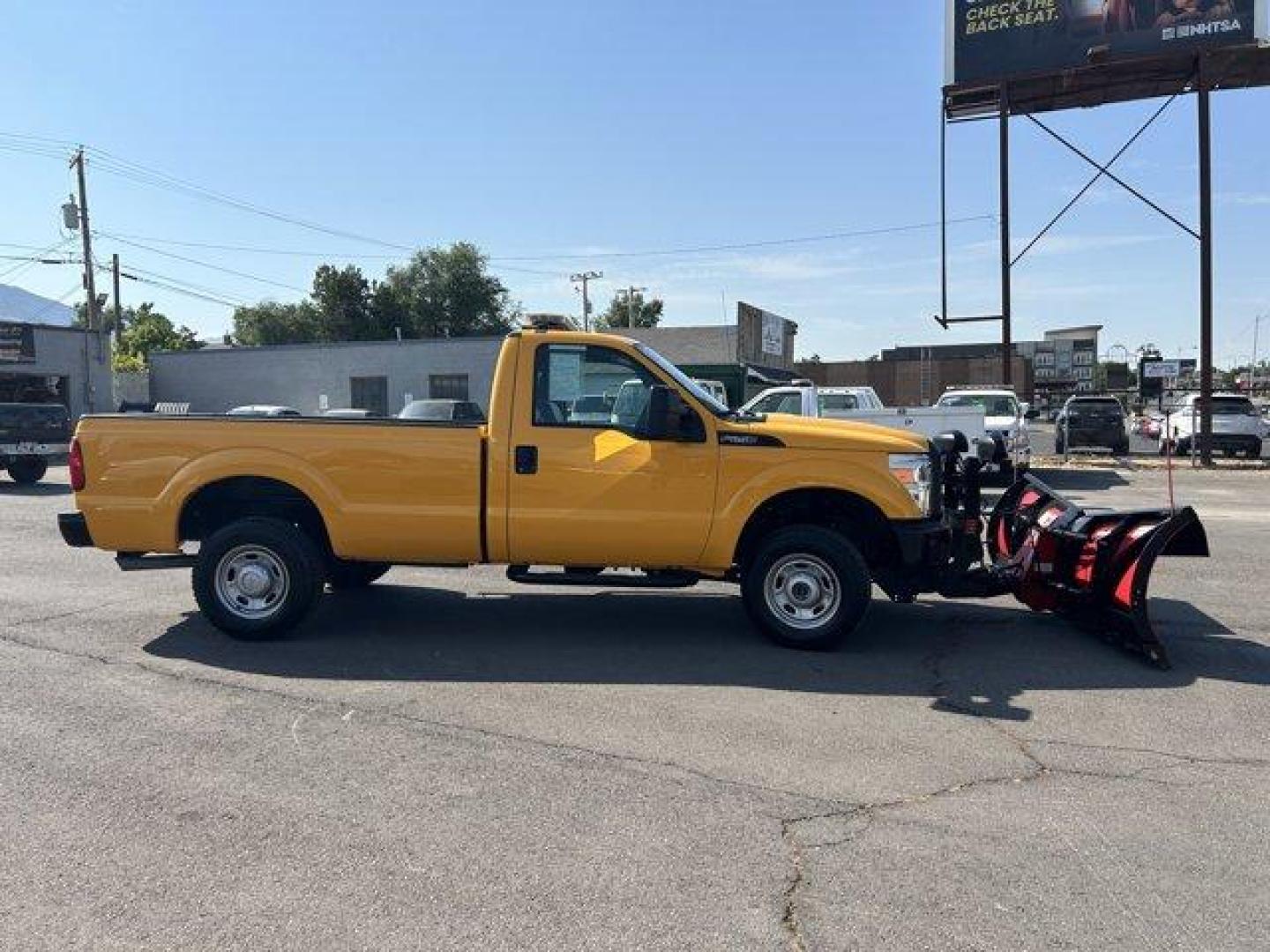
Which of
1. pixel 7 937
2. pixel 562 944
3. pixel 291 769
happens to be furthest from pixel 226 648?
pixel 562 944

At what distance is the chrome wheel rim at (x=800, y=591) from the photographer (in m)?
6.46

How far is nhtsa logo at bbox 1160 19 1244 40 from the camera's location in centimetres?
2178

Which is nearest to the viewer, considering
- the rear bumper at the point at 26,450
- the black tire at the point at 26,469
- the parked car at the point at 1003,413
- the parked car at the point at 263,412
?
the parked car at the point at 263,412

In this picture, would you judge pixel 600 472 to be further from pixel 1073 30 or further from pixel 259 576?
pixel 1073 30

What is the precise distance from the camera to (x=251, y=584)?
6.81 m

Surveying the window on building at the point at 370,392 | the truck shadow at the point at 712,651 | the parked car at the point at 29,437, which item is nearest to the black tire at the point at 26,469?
the parked car at the point at 29,437

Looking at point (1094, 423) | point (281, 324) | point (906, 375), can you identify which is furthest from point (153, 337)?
point (1094, 423)

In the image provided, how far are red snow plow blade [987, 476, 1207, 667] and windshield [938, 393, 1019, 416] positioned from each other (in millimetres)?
13172

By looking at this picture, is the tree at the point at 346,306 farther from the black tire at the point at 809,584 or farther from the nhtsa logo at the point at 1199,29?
the black tire at the point at 809,584

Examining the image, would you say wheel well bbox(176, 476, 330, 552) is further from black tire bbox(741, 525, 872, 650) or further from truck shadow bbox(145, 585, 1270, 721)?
black tire bbox(741, 525, 872, 650)

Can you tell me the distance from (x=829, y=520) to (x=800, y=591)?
2.09 ft

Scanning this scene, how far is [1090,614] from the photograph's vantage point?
6797mm

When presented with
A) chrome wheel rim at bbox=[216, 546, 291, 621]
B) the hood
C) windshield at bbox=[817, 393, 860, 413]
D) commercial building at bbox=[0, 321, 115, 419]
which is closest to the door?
the hood

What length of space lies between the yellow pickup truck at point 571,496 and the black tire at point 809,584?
0.04 ft
